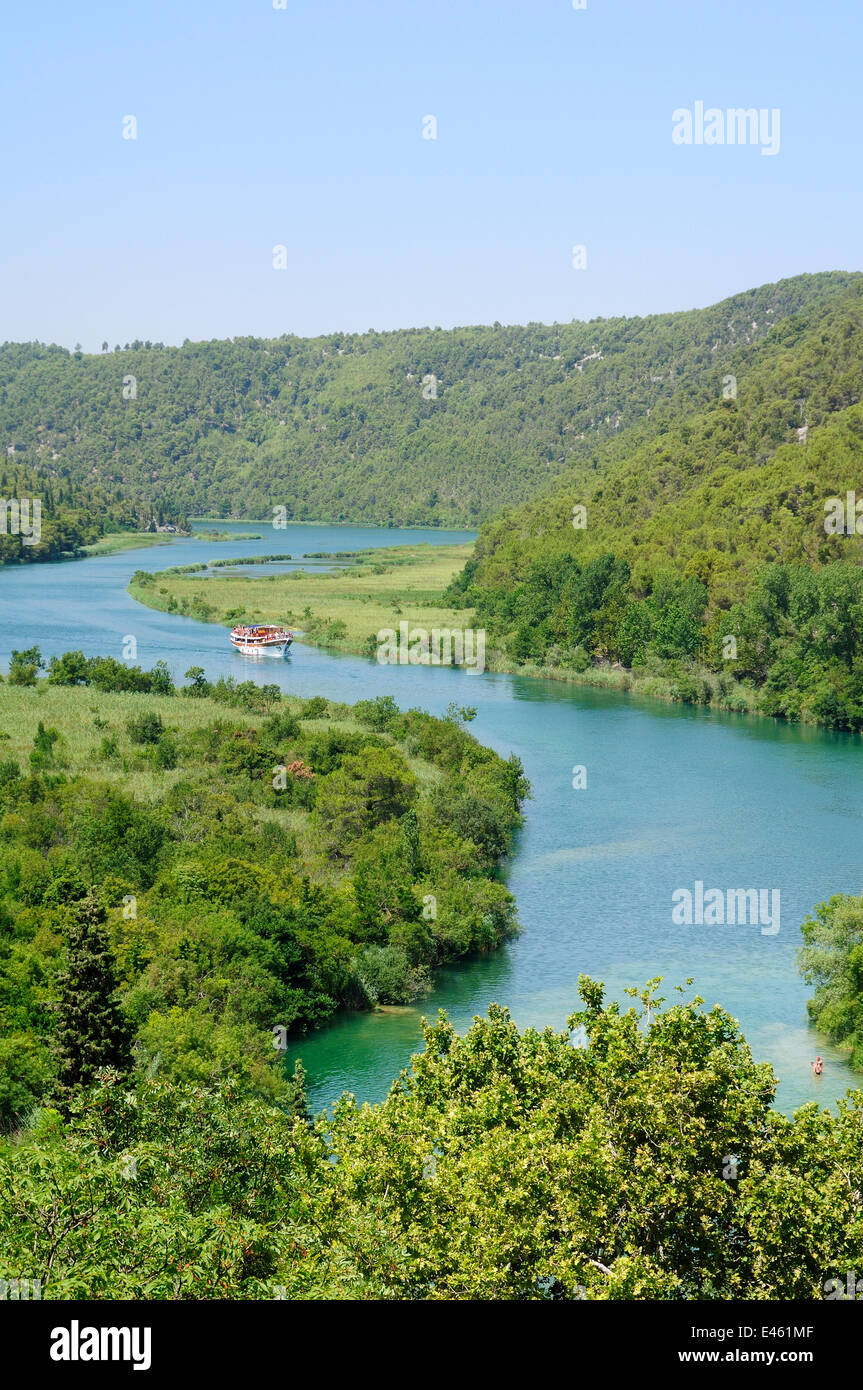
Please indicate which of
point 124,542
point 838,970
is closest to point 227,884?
point 838,970

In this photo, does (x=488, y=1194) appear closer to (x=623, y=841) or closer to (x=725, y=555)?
(x=623, y=841)

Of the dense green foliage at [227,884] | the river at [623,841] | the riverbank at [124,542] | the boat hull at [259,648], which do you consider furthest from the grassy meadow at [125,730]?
the riverbank at [124,542]

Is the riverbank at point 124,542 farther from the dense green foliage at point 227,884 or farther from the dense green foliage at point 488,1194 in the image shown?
the dense green foliage at point 488,1194

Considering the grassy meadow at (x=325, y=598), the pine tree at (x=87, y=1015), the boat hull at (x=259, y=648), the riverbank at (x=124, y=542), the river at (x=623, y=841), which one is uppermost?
the riverbank at (x=124, y=542)

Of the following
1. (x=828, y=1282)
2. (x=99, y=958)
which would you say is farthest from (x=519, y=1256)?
(x=99, y=958)

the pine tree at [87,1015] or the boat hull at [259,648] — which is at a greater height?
the boat hull at [259,648]

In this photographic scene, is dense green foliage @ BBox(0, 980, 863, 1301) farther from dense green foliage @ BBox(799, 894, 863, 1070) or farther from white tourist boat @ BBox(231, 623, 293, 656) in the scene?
white tourist boat @ BBox(231, 623, 293, 656)
